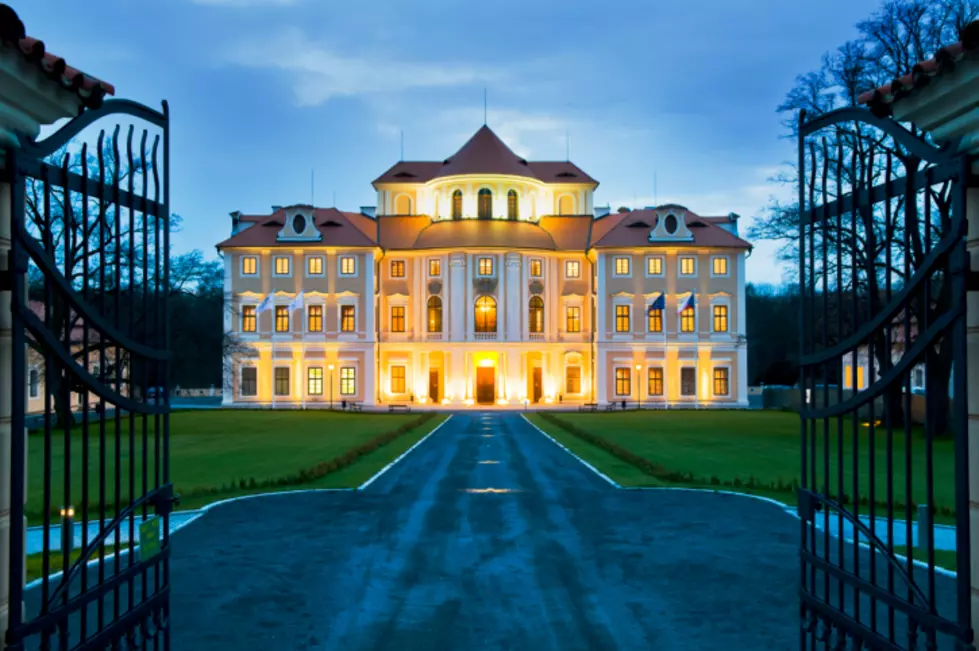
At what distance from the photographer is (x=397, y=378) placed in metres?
59.8

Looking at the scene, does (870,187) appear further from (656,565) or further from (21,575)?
(656,565)

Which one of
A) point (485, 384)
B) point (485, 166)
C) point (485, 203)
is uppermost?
point (485, 166)

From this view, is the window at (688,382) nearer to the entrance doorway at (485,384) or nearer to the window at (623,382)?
the window at (623,382)

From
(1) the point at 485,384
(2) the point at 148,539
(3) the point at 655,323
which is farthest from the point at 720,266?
(2) the point at 148,539

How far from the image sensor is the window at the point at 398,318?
198ft

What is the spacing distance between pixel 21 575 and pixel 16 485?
0.48m

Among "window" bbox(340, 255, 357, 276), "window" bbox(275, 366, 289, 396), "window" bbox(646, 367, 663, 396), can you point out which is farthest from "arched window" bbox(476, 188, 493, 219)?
"window" bbox(275, 366, 289, 396)

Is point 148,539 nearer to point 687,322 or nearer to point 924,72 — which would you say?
point 924,72

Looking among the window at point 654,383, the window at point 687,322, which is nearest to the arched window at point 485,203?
the window at point 687,322

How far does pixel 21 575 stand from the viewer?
4.64m

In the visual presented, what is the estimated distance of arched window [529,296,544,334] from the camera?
60156 mm

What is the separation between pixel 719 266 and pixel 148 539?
181 ft

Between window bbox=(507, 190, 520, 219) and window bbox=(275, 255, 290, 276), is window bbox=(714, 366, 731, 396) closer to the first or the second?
window bbox=(507, 190, 520, 219)

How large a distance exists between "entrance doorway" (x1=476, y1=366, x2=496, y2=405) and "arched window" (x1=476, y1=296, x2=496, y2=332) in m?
2.83
